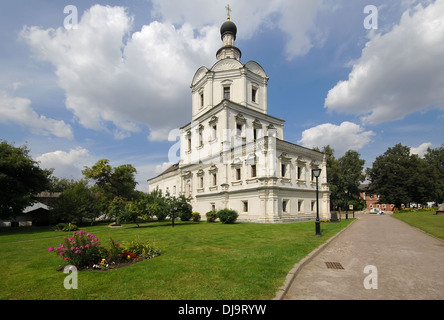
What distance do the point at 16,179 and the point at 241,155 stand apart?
2503cm

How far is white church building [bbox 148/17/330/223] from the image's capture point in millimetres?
24969

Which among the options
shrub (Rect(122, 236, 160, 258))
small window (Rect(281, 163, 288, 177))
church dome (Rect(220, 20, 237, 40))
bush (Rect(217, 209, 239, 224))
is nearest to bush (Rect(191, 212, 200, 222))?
bush (Rect(217, 209, 239, 224))

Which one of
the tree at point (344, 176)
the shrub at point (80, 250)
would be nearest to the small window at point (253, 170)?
the shrub at point (80, 250)

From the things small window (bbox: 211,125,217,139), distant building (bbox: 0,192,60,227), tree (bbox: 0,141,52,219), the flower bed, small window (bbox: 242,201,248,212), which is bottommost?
distant building (bbox: 0,192,60,227)

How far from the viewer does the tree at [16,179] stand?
2406 centimetres

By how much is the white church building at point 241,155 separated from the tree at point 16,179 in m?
19.3

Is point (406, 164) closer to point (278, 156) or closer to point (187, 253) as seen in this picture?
point (278, 156)

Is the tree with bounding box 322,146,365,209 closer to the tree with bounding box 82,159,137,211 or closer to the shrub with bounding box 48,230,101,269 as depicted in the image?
the tree with bounding box 82,159,137,211

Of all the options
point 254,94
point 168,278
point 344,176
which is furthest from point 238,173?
point 344,176

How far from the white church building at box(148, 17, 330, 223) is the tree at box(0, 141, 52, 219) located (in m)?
19.3

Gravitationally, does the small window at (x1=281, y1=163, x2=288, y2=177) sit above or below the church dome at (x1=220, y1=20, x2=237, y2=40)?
below

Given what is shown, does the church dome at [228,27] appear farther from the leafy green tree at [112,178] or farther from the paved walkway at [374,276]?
the paved walkway at [374,276]

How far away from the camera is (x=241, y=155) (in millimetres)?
27234
